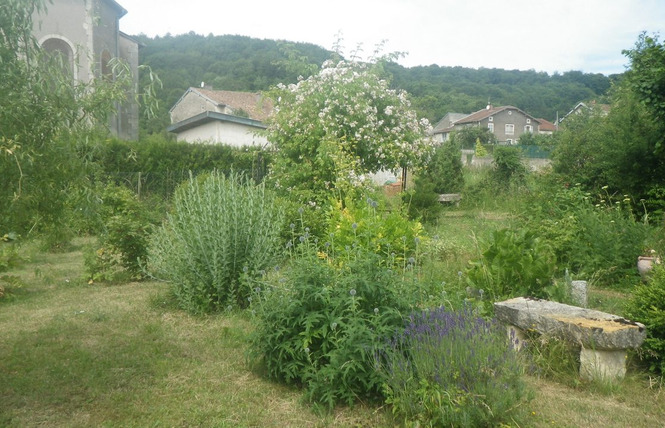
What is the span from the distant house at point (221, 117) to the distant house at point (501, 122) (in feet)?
97.1

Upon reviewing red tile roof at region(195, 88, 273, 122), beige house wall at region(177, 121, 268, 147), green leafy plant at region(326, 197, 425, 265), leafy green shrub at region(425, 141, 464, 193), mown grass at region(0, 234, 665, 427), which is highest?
red tile roof at region(195, 88, 273, 122)

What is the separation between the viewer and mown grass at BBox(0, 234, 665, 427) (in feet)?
11.5

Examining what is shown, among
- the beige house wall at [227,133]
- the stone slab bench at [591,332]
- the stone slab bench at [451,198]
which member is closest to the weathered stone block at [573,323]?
the stone slab bench at [591,332]

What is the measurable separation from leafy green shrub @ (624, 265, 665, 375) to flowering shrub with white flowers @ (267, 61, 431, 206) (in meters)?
6.29

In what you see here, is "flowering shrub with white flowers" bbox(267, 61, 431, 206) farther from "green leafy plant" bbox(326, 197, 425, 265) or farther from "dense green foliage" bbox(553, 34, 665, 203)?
"dense green foliage" bbox(553, 34, 665, 203)

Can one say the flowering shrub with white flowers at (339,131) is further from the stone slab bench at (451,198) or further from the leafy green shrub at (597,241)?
the leafy green shrub at (597,241)

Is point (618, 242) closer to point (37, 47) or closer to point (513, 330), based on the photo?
point (513, 330)

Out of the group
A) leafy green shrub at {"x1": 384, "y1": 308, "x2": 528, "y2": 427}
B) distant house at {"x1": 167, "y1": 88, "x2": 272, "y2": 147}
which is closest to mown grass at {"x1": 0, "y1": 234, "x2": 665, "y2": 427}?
leafy green shrub at {"x1": 384, "y1": 308, "x2": 528, "y2": 427}

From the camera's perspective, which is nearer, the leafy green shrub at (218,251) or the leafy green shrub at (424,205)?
the leafy green shrub at (218,251)

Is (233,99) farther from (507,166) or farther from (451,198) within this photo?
(451,198)

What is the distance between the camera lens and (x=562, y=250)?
7629 mm

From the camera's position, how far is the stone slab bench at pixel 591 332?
3.84 metres

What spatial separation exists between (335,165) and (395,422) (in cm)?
740

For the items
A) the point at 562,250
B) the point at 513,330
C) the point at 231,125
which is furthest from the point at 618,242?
the point at 231,125
